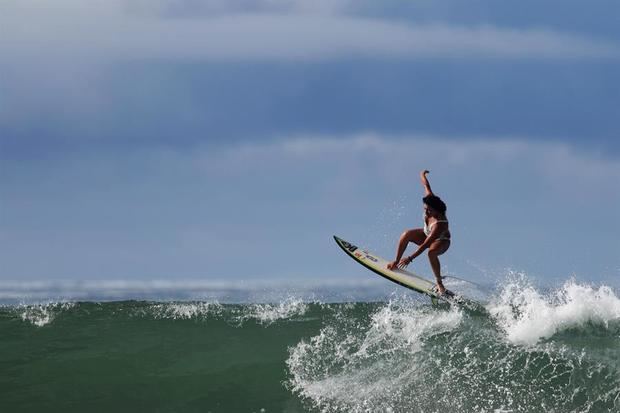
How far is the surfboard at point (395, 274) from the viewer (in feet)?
37.6

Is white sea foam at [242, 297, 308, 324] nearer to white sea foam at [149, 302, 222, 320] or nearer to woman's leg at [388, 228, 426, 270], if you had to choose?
white sea foam at [149, 302, 222, 320]

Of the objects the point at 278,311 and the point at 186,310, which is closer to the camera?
the point at 278,311

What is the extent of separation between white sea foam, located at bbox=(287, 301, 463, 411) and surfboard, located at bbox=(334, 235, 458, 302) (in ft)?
1.80

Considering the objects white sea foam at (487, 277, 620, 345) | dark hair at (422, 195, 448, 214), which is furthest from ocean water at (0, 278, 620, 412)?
dark hair at (422, 195, 448, 214)

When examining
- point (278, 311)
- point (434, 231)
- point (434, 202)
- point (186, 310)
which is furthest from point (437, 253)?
point (186, 310)

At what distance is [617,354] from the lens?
973 centimetres

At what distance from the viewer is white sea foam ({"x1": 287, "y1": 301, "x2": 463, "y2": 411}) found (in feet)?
30.0

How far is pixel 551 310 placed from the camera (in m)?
10.3

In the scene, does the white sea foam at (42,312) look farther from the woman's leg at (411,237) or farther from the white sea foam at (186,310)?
the woman's leg at (411,237)

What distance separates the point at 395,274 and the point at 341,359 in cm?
239

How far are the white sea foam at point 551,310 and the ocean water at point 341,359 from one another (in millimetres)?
15

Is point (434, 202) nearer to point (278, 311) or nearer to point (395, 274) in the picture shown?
point (395, 274)

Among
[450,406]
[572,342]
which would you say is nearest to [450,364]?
[450,406]

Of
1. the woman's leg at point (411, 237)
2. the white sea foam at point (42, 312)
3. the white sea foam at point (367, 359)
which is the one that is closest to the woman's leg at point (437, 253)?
the woman's leg at point (411, 237)
